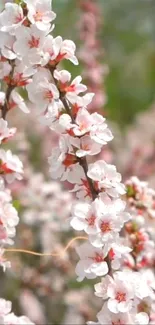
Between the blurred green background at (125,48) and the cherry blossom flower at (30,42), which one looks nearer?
the cherry blossom flower at (30,42)

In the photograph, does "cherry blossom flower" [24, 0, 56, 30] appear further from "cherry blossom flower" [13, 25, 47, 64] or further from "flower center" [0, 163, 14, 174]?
"flower center" [0, 163, 14, 174]

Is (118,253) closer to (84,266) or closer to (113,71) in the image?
(84,266)

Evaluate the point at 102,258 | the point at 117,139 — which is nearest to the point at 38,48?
the point at 102,258

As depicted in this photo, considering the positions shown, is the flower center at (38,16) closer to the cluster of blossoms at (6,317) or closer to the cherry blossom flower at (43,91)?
the cherry blossom flower at (43,91)

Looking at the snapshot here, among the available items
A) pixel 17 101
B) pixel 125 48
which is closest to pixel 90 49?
pixel 17 101

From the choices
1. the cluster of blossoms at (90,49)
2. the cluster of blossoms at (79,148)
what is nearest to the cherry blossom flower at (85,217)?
the cluster of blossoms at (79,148)

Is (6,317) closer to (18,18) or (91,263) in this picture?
(91,263)
